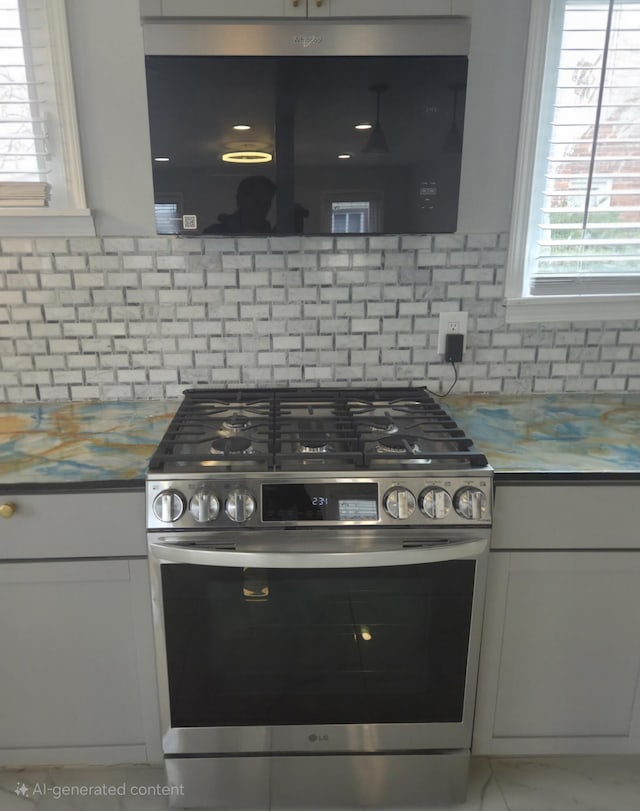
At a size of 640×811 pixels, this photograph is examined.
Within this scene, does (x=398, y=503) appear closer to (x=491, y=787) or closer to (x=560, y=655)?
(x=560, y=655)

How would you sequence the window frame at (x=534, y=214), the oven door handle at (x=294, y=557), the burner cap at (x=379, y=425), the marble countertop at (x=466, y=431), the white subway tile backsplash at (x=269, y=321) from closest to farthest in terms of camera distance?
the oven door handle at (x=294, y=557)
the marble countertop at (x=466, y=431)
the burner cap at (x=379, y=425)
the window frame at (x=534, y=214)
the white subway tile backsplash at (x=269, y=321)

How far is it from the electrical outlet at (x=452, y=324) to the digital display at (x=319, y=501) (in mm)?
798

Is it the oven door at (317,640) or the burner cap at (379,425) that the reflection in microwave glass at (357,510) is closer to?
the oven door at (317,640)

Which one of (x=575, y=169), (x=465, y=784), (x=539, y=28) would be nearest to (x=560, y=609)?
(x=465, y=784)

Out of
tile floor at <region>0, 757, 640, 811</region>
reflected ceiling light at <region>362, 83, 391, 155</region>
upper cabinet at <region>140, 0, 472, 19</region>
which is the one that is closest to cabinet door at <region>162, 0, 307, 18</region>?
upper cabinet at <region>140, 0, 472, 19</region>

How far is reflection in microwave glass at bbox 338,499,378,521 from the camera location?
4.59 ft

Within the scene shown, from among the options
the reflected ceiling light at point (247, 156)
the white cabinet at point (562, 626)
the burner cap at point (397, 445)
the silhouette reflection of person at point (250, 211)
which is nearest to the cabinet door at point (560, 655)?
the white cabinet at point (562, 626)

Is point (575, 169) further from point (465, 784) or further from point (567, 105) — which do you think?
point (465, 784)

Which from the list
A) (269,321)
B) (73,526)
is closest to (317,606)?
(73,526)

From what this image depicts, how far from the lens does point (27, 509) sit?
1.45 meters

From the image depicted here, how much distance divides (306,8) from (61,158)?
0.85 m

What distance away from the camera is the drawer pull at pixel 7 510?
142 centimetres

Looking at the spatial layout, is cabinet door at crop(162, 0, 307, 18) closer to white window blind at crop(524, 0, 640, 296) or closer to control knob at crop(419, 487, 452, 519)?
white window blind at crop(524, 0, 640, 296)

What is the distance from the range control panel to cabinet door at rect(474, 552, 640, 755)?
12.3 inches
